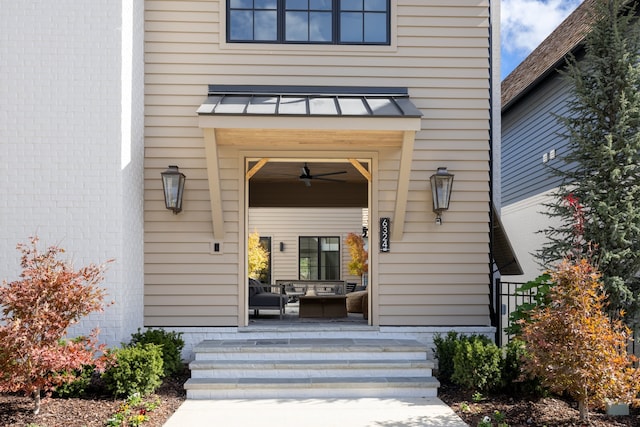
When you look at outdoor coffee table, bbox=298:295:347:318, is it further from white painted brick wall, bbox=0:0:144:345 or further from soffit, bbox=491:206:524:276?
white painted brick wall, bbox=0:0:144:345

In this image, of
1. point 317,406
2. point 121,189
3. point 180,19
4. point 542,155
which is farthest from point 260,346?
point 542,155

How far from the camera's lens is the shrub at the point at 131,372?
575 centimetres

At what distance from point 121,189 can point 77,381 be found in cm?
207

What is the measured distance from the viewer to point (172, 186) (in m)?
7.15

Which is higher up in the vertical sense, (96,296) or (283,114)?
(283,114)

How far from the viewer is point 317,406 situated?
19.1 feet

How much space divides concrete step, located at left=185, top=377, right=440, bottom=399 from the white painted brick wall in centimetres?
129

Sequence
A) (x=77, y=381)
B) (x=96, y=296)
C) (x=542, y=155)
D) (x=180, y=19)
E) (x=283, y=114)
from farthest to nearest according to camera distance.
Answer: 1. (x=542, y=155)
2. (x=180, y=19)
3. (x=283, y=114)
4. (x=77, y=381)
5. (x=96, y=296)

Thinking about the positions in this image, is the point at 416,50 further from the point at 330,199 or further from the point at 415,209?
the point at 330,199

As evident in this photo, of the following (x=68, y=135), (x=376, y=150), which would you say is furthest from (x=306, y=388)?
(x=68, y=135)

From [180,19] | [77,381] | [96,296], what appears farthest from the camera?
[180,19]

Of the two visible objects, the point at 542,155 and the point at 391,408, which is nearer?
the point at 391,408

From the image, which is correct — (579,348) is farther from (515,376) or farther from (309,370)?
(309,370)

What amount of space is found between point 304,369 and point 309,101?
9.99ft
